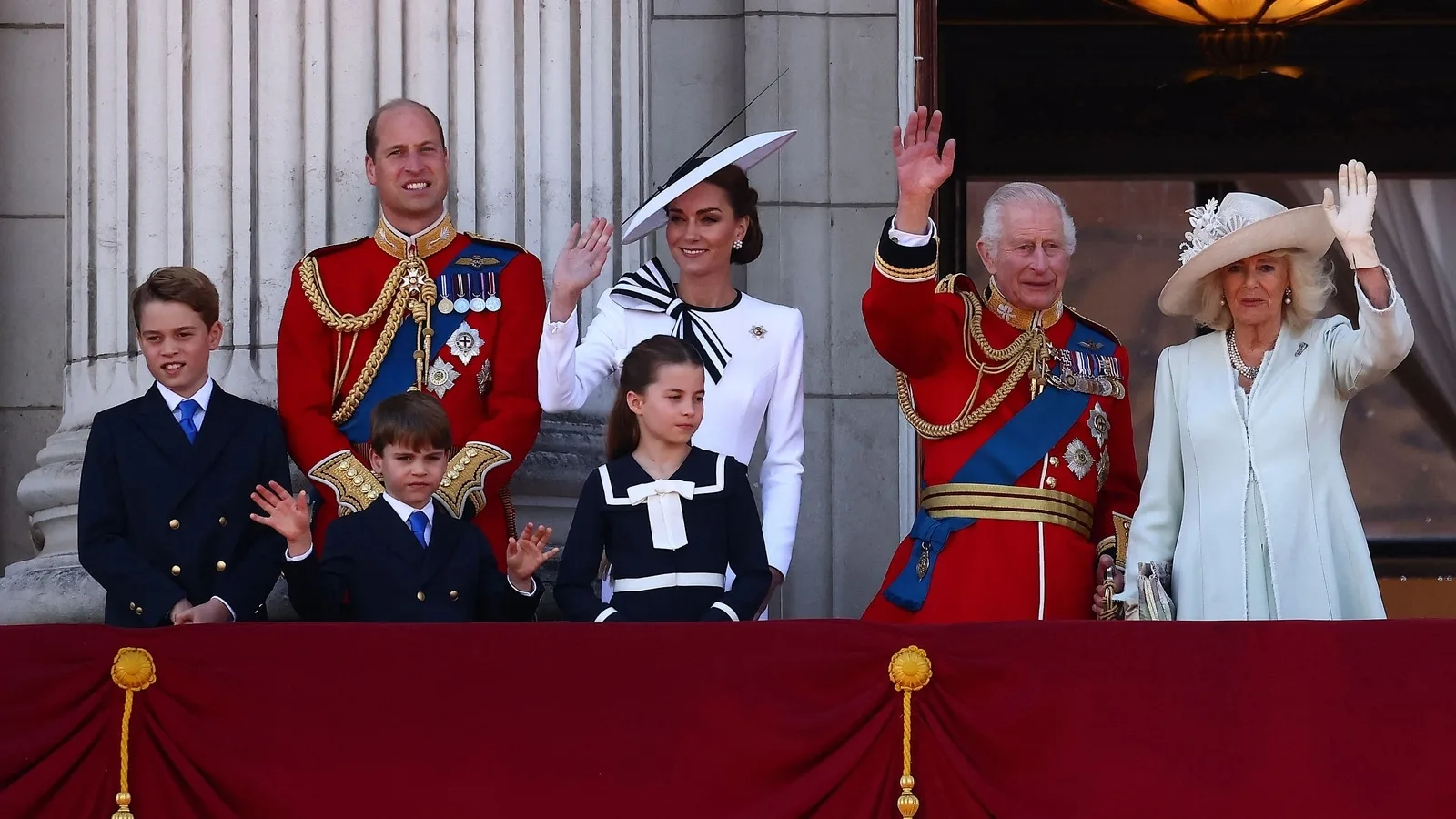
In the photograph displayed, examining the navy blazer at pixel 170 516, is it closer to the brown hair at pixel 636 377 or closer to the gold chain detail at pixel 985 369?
the brown hair at pixel 636 377

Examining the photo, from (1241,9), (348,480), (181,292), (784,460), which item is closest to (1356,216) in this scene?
(784,460)

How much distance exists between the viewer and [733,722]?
3867 mm

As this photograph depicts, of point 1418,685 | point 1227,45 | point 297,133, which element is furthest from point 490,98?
point 1227,45

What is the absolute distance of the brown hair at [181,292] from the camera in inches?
184

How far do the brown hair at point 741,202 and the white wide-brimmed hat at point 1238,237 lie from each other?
0.93 meters

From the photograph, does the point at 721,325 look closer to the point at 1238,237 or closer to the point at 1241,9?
the point at 1238,237

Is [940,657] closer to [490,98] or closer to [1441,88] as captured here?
[490,98]

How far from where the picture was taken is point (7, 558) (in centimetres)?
651

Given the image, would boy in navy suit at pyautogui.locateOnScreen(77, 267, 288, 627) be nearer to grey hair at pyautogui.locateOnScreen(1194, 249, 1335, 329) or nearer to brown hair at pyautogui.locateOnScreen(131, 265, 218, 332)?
brown hair at pyautogui.locateOnScreen(131, 265, 218, 332)

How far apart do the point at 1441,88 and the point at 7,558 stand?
18.3ft

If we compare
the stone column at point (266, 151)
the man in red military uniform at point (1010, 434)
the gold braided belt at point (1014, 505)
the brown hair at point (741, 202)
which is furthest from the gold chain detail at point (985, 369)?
the stone column at point (266, 151)

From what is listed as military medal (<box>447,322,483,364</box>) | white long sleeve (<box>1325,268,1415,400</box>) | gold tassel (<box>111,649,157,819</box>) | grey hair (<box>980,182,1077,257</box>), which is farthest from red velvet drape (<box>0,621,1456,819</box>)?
grey hair (<box>980,182,1077,257</box>)

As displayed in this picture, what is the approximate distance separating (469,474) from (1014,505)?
113cm

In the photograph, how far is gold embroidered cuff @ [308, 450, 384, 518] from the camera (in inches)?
184
